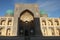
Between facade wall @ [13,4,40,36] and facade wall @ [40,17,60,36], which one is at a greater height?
facade wall @ [13,4,40,36]

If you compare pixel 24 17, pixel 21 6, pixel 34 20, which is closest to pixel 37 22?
pixel 34 20

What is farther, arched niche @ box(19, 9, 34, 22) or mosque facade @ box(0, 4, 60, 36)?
arched niche @ box(19, 9, 34, 22)

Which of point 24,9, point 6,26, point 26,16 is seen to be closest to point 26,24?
point 26,16

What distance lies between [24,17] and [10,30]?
2.88 meters

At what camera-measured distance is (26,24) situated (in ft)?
63.4

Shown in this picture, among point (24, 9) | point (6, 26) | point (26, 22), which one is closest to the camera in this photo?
point (24, 9)

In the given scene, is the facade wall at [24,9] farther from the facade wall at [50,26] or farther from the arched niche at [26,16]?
the facade wall at [50,26]

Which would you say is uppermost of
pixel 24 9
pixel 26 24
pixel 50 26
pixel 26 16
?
pixel 24 9

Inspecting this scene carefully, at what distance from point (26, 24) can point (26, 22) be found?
298 millimetres

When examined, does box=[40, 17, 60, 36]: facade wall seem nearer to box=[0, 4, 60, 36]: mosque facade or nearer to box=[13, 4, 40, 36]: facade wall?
box=[0, 4, 60, 36]: mosque facade

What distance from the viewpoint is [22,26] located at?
19.0m

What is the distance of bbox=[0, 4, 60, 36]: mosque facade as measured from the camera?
18367 millimetres

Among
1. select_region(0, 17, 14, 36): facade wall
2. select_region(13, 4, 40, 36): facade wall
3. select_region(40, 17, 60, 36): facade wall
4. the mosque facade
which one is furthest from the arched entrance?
select_region(40, 17, 60, 36): facade wall

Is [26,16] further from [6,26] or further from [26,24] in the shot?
[6,26]
